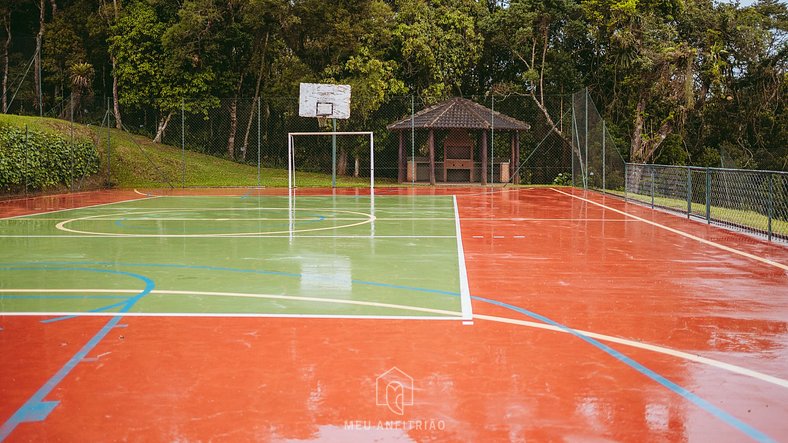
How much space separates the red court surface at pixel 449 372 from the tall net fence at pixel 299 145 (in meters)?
22.8

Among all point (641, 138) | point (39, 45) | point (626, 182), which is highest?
point (39, 45)

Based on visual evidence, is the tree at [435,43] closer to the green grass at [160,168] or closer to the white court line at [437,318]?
the green grass at [160,168]

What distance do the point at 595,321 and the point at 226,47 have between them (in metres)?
33.7

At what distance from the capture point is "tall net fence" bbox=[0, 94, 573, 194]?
1192 inches

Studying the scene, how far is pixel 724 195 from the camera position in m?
17.1

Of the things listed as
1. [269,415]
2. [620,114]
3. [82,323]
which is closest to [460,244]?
[82,323]

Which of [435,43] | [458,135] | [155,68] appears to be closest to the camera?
[458,135]

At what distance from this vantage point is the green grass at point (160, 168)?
27578 mm

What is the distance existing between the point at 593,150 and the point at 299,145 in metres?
14.7

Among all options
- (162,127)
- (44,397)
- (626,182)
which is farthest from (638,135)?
(44,397)

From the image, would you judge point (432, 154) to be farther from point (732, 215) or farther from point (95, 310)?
point (95, 310)

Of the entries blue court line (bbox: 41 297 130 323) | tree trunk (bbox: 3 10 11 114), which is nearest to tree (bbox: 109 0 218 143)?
tree trunk (bbox: 3 10 11 114)

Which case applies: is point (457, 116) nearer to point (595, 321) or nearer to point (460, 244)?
point (460, 244)

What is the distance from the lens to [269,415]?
396 cm
